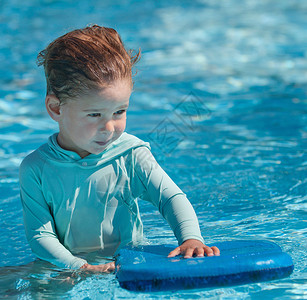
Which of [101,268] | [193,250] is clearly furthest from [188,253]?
[101,268]

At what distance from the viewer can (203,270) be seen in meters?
2.14

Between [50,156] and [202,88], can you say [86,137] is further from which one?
[202,88]

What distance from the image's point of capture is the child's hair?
2311 millimetres

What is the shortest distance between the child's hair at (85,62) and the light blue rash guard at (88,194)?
0.35 meters

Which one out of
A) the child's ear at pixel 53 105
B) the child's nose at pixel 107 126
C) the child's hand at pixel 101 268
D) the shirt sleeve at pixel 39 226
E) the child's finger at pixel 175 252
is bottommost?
the child's hand at pixel 101 268

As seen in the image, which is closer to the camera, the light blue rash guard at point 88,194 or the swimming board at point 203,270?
the swimming board at point 203,270

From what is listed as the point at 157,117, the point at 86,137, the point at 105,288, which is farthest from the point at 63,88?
the point at 157,117

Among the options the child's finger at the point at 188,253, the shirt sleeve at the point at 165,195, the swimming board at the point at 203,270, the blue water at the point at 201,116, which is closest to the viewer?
the swimming board at the point at 203,270

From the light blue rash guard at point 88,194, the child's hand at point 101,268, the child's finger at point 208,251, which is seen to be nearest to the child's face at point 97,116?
the light blue rash guard at point 88,194

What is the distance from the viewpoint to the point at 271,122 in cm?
550

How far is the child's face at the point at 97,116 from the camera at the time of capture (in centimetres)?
232

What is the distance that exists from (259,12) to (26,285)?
867 centimetres

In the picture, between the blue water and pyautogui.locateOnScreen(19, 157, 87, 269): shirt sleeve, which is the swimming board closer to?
the blue water

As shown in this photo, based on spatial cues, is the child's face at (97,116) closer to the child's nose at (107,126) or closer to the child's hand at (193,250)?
the child's nose at (107,126)
